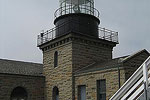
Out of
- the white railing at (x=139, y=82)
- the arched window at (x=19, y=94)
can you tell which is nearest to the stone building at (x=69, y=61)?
the arched window at (x=19, y=94)

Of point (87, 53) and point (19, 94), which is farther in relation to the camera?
point (19, 94)

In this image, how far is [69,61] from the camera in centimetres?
1642

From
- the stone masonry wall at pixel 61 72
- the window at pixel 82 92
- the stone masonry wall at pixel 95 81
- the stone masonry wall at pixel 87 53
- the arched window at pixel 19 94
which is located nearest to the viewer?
the stone masonry wall at pixel 95 81

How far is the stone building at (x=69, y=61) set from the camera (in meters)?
15.4

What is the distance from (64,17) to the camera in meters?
17.8

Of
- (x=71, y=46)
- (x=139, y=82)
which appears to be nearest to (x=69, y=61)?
(x=71, y=46)

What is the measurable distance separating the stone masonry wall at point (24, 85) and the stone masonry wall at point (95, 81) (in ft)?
12.6

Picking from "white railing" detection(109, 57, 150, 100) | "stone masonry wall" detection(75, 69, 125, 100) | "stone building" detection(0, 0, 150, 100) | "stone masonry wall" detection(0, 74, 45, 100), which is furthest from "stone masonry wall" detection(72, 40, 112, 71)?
"white railing" detection(109, 57, 150, 100)

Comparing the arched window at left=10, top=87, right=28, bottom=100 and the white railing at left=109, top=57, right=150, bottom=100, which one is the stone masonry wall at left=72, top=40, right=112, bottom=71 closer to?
the arched window at left=10, top=87, right=28, bottom=100

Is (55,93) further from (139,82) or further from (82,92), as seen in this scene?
(139,82)

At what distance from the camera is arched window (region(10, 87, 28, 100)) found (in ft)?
56.4

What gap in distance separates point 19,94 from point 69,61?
15.5 feet

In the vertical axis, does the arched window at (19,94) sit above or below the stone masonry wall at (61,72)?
below

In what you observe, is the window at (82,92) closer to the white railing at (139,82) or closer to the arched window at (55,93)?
the arched window at (55,93)
